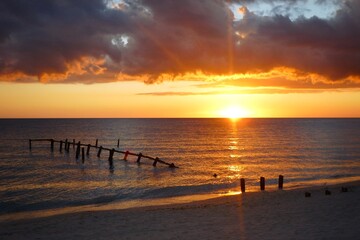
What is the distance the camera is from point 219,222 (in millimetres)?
15688

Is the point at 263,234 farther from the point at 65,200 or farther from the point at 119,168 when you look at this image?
the point at 119,168

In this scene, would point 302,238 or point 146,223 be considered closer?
point 302,238

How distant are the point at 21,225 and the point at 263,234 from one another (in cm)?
1121

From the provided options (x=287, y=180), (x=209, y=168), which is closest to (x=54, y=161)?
(x=209, y=168)

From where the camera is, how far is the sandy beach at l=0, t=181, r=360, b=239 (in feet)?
45.0

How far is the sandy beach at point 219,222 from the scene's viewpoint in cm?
1370

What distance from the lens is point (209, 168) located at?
42625 millimetres

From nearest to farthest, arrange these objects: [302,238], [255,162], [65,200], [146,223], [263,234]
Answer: [302,238]
[263,234]
[146,223]
[65,200]
[255,162]

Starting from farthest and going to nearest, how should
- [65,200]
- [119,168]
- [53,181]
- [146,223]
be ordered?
[119,168] < [53,181] < [65,200] < [146,223]

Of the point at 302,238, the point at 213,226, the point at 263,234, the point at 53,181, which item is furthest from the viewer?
the point at 53,181

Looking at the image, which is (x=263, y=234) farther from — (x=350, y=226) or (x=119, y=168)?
(x=119, y=168)

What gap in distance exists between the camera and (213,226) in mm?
15016

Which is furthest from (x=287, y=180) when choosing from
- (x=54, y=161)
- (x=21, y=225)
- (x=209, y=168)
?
(x=54, y=161)

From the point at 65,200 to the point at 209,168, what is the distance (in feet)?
68.7
